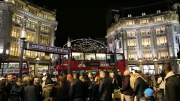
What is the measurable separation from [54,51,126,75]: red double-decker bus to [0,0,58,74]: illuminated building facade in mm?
18266

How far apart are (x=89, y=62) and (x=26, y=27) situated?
24.8 meters

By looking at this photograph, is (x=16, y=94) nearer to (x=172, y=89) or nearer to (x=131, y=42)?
(x=172, y=89)

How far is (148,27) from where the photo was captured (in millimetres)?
49000

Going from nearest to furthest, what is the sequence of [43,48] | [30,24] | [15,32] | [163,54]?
[43,48] < [15,32] < [30,24] < [163,54]

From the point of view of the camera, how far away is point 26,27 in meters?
38.2

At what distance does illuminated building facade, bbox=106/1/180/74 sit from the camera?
4582cm

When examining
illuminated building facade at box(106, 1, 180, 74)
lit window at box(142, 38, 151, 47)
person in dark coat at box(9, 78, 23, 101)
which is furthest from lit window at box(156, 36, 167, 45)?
person in dark coat at box(9, 78, 23, 101)

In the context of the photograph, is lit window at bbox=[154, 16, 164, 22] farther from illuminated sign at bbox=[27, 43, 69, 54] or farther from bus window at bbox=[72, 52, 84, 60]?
illuminated sign at bbox=[27, 43, 69, 54]

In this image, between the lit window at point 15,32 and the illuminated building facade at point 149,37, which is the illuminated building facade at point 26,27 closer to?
the lit window at point 15,32

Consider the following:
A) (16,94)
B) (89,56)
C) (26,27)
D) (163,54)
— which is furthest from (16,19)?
(163,54)

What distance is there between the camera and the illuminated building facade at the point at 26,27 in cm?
3284

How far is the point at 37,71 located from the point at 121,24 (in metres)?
28.5

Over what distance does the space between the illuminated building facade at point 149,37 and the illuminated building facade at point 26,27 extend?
20.4 meters

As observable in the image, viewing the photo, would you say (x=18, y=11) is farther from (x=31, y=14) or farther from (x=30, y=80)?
(x=30, y=80)
